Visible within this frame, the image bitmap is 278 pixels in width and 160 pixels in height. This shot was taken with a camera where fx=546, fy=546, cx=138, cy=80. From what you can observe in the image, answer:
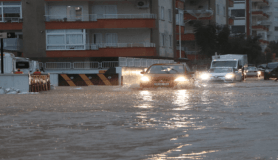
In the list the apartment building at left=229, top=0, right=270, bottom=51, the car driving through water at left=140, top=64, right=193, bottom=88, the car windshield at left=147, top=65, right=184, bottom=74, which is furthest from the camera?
the apartment building at left=229, top=0, right=270, bottom=51

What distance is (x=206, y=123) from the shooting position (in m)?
10.2

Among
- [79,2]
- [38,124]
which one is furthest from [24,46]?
[38,124]

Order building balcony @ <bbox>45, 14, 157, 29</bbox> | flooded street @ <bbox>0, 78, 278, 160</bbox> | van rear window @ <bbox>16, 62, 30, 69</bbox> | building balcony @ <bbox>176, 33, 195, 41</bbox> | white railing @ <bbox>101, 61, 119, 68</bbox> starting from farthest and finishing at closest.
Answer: building balcony @ <bbox>176, 33, 195, 41</bbox> → building balcony @ <bbox>45, 14, 157, 29</bbox> → white railing @ <bbox>101, 61, 119, 68</bbox> → van rear window @ <bbox>16, 62, 30, 69</bbox> → flooded street @ <bbox>0, 78, 278, 160</bbox>

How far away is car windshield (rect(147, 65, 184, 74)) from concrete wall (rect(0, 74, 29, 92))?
5.85 m

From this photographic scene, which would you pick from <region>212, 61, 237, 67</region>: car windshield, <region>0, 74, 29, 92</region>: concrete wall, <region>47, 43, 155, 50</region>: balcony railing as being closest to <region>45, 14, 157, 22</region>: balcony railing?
<region>47, 43, 155, 50</region>: balcony railing

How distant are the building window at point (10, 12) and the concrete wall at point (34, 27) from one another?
3.10 ft

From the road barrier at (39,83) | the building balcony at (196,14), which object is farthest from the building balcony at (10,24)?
the building balcony at (196,14)

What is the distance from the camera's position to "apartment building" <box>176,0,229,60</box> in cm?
7194

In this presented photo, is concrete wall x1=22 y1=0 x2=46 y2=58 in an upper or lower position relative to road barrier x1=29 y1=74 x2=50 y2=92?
upper

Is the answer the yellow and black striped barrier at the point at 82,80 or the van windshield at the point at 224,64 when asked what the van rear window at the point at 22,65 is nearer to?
the yellow and black striped barrier at the point at 82,80

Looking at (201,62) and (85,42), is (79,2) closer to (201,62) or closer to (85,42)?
(85,42)

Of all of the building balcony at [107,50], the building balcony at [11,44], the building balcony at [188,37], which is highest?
the building balcony at [188,37]

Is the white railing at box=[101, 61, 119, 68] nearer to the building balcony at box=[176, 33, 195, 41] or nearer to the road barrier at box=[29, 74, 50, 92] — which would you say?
the building balcony at box=[176, 33, 195, 41]

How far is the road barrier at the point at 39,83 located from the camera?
24.0 meters
